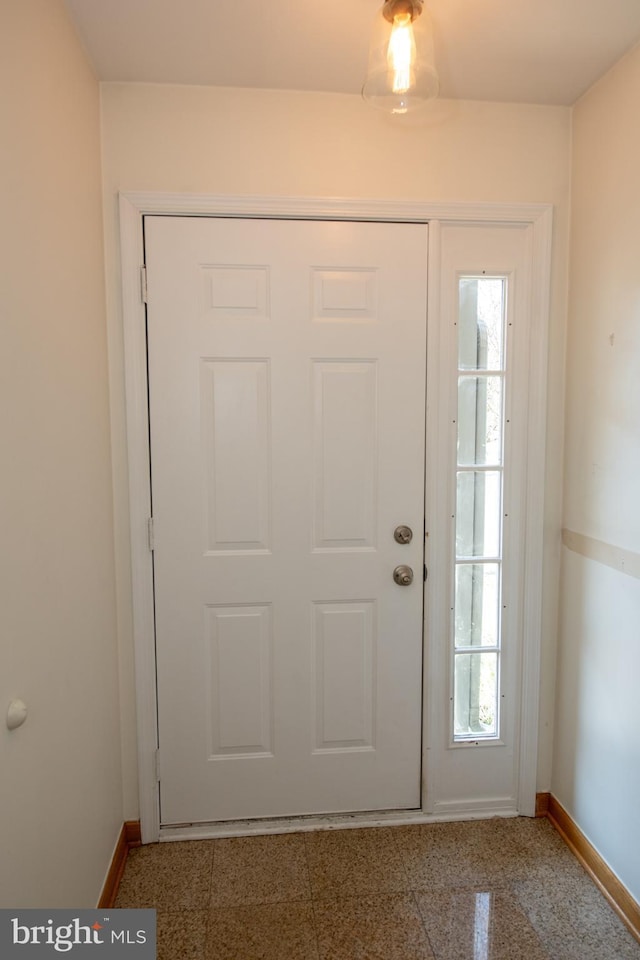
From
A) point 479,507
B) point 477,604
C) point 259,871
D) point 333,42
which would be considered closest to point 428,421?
point 479,507

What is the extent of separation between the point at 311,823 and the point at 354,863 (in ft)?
0.70

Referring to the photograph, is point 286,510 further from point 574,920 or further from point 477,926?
point 574,920

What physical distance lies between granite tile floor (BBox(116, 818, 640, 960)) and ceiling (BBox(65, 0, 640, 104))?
245 cm

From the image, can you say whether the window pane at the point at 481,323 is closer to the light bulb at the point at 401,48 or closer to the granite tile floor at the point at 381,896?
the light bulb at the point at 401,48

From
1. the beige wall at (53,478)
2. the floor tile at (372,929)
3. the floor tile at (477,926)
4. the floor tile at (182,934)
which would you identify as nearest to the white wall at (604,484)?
the floor tile at (477,926)

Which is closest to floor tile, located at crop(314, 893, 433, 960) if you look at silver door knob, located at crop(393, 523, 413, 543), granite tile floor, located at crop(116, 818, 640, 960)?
granite tile floor, located at crop(116, 818, 640, 960)

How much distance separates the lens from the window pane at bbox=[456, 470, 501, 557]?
1981 mm

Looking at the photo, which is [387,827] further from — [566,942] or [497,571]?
[497,571]

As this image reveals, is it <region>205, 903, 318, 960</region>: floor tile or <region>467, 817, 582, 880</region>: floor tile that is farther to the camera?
<region>467, 817, 582, 880</region>: floor tile

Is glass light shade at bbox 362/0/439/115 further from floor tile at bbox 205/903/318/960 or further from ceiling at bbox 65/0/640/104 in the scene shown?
floor tile at bbox 205/903/318/960

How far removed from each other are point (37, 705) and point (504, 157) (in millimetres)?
2078

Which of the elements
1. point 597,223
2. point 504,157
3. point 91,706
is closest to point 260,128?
point 504,157

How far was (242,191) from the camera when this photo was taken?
1795 millimetres

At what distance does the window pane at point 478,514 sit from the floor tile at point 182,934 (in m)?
1.36
